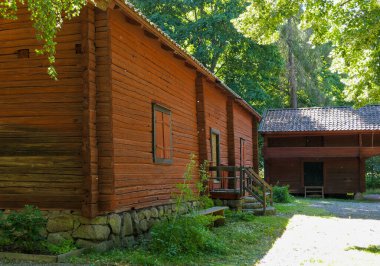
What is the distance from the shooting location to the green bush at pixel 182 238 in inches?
337

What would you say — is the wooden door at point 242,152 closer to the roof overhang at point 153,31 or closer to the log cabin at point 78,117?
the roof overhang at point 153,31

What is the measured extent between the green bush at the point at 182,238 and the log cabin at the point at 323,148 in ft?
67.8

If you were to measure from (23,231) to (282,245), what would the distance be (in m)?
5.62

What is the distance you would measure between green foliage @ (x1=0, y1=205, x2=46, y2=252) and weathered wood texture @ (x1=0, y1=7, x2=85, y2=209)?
799 mm

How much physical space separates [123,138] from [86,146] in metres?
1.14

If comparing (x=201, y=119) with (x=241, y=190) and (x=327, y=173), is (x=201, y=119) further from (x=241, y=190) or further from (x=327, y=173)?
(x=327, y=173)

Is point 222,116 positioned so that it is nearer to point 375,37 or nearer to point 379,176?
point 375,37

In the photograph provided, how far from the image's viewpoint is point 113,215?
880 cm

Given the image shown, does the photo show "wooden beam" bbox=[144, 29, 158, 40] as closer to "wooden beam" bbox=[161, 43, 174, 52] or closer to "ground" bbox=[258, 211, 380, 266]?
"wooden beam" bbox=[161, 43, 174, 52]

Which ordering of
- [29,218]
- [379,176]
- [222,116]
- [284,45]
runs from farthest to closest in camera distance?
[379,176] < [284,45] < [222,116] < [29,218]

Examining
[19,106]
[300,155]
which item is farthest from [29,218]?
[300,155]

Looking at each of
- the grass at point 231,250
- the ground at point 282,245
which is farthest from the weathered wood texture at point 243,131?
the grass at point 231,250

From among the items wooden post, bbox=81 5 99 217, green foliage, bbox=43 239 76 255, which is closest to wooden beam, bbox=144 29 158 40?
wooden post, bbox=81 5 99 217

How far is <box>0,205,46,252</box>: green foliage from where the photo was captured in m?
7.77
